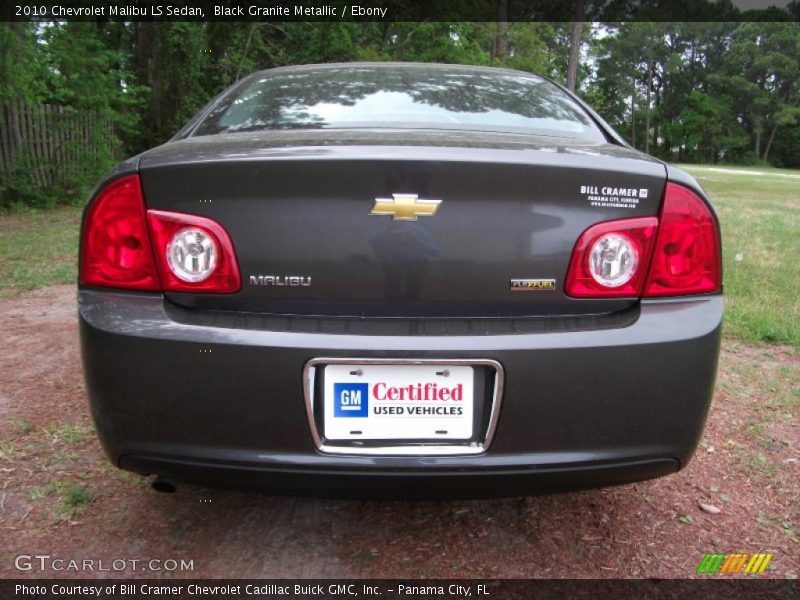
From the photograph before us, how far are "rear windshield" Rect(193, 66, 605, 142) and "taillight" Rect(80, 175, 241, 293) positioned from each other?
0.60m

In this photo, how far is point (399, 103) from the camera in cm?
233

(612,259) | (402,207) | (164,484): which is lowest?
(164,484)

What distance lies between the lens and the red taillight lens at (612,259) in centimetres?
164

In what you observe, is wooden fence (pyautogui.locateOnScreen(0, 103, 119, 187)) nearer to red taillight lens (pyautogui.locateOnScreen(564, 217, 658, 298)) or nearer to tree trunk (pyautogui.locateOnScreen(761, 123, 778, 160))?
red taillight lens (pyautogui.locateOnScreen(564, 217, 658, 298))

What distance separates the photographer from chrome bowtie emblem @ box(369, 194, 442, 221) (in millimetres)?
1568

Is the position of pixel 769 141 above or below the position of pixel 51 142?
below

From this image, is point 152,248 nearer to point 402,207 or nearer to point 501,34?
point 402,207

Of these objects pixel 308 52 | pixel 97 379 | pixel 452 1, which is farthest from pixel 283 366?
pixel 452 1

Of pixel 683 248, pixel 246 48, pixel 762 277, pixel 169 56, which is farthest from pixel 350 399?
pixel 169 56

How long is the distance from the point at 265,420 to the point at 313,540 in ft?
2.18

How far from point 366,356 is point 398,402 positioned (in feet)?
0.48

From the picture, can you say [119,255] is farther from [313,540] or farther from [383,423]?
[313,540]

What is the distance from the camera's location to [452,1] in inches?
685

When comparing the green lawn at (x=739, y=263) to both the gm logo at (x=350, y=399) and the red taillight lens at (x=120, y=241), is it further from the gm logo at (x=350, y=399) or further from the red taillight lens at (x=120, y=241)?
the red taillight lens at (x=120, y=241)
